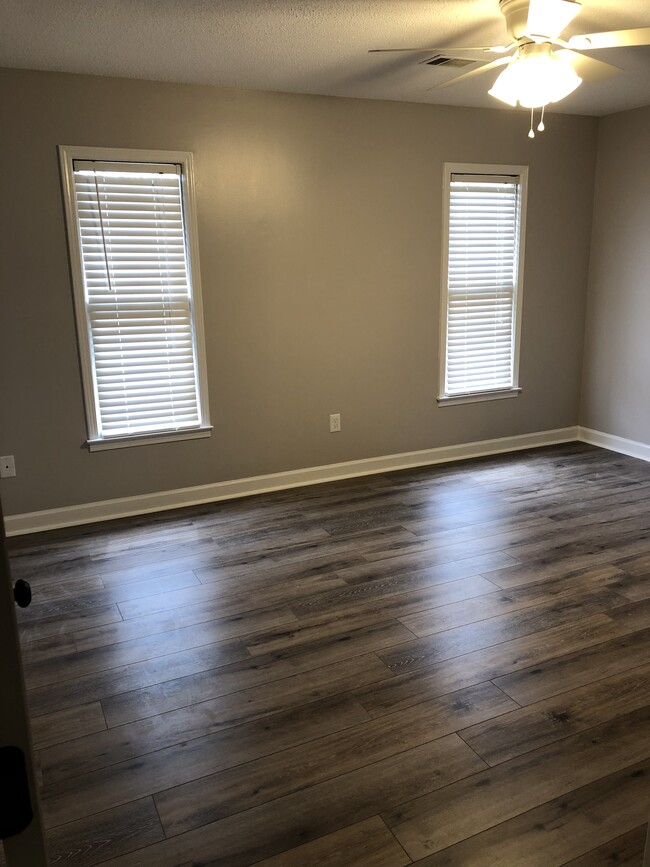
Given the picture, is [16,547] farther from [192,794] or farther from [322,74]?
[322,74]

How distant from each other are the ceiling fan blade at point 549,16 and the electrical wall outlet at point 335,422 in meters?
2.58

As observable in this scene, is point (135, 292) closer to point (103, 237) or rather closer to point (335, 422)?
point (103, 237)

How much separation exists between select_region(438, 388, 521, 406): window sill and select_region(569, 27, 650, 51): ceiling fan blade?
270 cm

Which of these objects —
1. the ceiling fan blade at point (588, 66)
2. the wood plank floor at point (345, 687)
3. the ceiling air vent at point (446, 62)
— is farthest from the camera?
the ceiling air vent at point (446, 62)

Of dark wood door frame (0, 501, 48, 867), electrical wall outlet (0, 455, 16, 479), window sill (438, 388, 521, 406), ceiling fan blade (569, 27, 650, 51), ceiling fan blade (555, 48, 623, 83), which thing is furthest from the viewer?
window sill (438, 388, 521, 406)

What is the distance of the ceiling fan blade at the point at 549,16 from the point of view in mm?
2488

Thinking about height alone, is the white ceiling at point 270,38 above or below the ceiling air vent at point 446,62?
above

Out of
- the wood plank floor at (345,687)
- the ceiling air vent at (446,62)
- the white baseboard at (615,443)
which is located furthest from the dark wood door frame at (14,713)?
the white baseboard at (615,443)

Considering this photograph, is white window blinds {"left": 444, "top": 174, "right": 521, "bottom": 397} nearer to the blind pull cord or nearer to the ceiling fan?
the ceiling fan

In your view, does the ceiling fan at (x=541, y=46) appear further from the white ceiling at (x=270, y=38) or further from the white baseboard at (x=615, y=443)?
the white baseboard at (x=615, y=443)

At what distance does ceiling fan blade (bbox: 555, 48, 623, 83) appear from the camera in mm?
2859

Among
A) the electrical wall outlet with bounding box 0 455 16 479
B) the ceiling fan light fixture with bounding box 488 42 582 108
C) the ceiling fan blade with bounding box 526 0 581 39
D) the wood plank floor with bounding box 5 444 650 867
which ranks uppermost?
the ceiling fan blade with bounding box 526 0 581 39

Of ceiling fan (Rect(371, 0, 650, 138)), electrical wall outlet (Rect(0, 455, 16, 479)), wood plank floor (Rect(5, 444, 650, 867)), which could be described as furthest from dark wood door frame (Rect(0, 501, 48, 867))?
electrical wall outlet (Rect(0, 455, 16, 479))

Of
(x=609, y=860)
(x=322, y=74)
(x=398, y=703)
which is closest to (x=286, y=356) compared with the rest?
(x=322, y=74)
